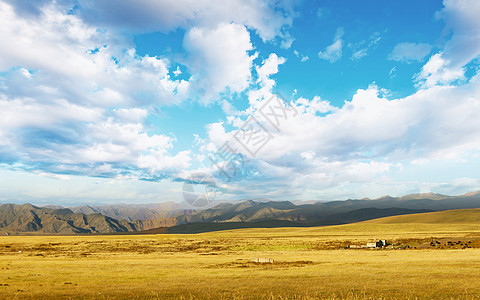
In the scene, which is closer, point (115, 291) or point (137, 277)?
point (115, 291)

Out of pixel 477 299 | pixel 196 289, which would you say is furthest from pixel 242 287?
pixel 477 299

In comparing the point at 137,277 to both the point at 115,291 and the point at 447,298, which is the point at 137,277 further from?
the point at 447,298

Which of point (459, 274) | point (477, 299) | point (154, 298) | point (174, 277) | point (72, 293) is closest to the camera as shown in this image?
point (477, 299)

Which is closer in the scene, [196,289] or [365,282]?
[196,289]

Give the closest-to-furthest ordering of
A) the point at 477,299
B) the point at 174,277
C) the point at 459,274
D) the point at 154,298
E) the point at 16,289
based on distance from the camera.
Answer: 1. the point at 477,299
2. the point at 154,298
3. the point at 16,289
4. the point at 459,274
5. the point at 174,277

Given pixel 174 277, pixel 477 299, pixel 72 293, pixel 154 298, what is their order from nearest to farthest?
pixel 477 299, pixel 154 298, pixel 72 293, pixel 174 277

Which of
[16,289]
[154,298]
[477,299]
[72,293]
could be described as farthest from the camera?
[16,289]

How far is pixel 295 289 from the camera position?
24.5 m

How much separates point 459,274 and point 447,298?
41.4ft

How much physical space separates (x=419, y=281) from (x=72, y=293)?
29326 millimetres

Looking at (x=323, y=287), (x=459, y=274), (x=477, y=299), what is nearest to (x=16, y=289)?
(x=323, y=287)

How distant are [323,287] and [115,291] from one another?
17.1 meters

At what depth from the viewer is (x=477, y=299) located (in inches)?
774

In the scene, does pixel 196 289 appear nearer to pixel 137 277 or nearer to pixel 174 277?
pixel 174 277
